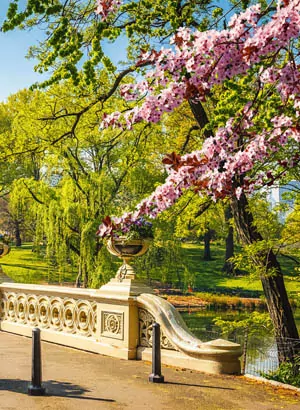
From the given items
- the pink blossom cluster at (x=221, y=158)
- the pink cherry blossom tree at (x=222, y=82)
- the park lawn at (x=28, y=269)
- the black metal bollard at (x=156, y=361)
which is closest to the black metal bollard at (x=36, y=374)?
the black metal bollard at (x=156, y=361)

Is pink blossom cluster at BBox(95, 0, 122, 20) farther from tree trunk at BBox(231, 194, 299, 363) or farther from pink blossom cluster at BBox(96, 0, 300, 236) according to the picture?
tree trunk at BBox(231, 194, 299, 363)

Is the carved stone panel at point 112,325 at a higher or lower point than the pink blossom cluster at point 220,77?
lower

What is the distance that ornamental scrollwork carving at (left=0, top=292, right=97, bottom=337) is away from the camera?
35.1ft

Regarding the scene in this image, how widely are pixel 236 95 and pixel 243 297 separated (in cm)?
3416

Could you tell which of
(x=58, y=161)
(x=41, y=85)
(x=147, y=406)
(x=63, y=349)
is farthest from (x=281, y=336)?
(x=58, y=161)

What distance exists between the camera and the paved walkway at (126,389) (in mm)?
6379

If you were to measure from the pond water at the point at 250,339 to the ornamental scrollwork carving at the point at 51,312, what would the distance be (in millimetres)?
2454

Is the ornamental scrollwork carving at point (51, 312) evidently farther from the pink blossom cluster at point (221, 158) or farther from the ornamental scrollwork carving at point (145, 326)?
the pink blossom cluster at point (221, 158)

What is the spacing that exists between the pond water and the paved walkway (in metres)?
2.75

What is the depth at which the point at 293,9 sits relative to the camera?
13.9 feet

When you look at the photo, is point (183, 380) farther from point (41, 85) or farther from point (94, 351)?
point (41, 85)

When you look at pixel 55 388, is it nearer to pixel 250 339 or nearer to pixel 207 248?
pixel 250 339

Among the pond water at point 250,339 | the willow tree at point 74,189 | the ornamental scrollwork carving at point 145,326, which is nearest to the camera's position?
the ornamental scrollwork carving at point 145,326

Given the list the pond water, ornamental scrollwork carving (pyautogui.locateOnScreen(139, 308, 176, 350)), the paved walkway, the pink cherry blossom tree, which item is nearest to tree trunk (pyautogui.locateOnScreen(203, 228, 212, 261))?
the pond water
